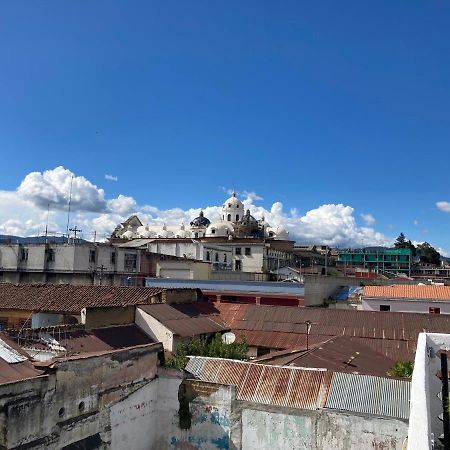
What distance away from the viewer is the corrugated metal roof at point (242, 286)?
37656mm

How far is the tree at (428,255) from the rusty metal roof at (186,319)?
4294 inches

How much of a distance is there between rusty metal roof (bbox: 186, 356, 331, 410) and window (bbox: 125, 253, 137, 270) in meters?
35.7

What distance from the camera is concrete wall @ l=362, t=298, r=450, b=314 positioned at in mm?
36562

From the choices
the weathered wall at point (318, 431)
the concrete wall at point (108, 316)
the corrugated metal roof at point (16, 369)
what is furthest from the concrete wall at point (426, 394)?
the concrete wall at point (108, 316)

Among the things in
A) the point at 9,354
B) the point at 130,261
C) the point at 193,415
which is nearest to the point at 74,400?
the point at 9,354

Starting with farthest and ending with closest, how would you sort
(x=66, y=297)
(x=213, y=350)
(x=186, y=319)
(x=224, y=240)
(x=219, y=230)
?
(x=219, y=230)
(x=224, y=240)
(x=66, y=297)
(x=186, y=319)
(x=213, y=350)

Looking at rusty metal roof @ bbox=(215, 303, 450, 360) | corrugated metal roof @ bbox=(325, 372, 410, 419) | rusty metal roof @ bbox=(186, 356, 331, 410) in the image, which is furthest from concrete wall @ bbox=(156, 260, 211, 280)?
corrugated metal roof @ bbox=(325, 372, 410, 419)

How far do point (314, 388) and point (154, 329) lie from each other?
1040 cm

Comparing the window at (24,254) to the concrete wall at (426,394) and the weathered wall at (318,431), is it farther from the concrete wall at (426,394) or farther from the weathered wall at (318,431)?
the concrete wall at (426,394)

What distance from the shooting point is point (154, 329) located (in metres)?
24.5

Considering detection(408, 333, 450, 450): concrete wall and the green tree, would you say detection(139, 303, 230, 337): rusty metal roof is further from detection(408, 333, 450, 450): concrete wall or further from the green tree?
detection(408, 333, 450, 450): concrete wall

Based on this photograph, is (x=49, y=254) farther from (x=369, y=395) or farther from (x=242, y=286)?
(x=369, y=395)

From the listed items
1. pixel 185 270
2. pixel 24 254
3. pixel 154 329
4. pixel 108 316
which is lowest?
pixel 154 329

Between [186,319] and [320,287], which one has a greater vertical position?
[320,287]
